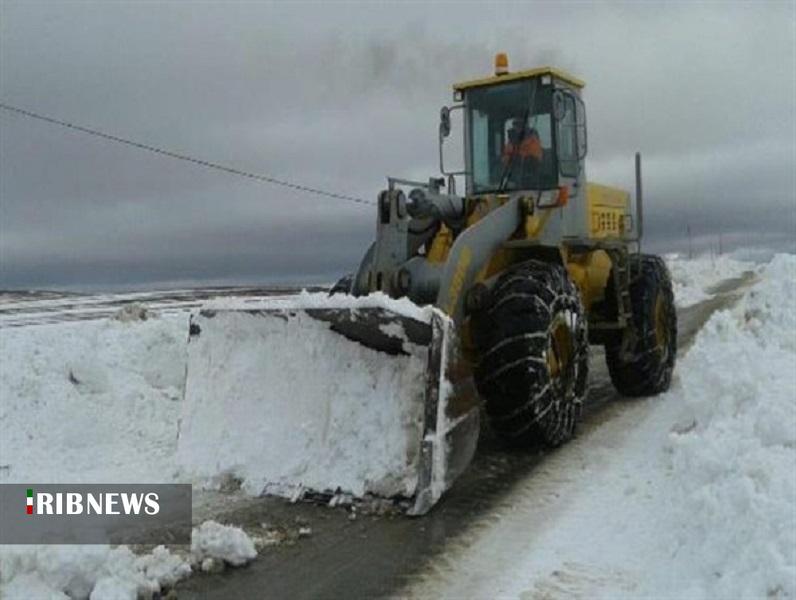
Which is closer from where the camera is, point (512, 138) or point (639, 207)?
point (512, 138)

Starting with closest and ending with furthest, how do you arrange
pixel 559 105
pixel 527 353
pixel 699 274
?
pixel 527 353 < pixel 559 105 < pixel 699 274

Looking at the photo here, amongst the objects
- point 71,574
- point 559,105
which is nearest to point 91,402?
point 71,574

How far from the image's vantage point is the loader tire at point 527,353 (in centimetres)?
591

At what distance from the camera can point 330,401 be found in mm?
5637

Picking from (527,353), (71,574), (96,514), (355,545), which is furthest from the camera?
(527,353)

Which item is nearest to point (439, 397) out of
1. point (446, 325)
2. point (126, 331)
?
point (446, 325)

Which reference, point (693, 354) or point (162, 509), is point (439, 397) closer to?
point (162, 509)

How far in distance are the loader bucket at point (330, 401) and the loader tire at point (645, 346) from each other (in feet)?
12.9

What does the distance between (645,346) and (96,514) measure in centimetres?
585

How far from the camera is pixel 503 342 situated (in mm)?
5922

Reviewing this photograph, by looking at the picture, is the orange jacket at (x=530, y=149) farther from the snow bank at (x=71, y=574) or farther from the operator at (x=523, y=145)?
the snow bank at (x=71, y=574)

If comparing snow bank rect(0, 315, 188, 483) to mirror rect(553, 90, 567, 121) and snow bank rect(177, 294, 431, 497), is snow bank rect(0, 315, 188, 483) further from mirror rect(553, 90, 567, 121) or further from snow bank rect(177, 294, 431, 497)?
mirror rect(553, 90, 567, 121)

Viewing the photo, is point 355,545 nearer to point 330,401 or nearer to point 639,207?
point 330,401

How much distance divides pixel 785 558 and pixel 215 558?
2.72 metres
